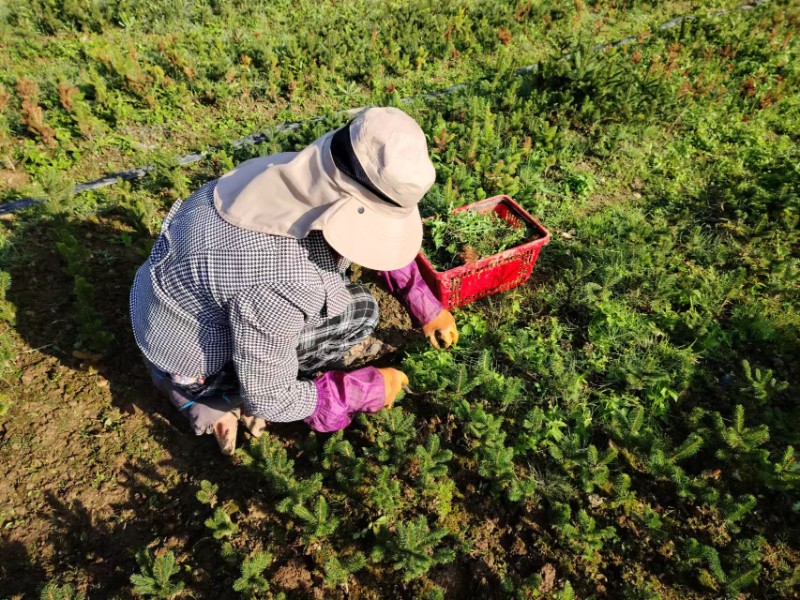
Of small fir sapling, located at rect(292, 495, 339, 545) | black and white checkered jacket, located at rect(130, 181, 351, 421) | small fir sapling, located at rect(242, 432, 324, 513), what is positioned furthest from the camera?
small fir sapling, located at rect(242, 432, 324, 513)

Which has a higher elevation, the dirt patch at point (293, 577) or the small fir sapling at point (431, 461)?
the small fir sapling at point (431, 461)

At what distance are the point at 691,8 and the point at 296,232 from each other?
32.0 ft

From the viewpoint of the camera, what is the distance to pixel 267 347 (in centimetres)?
211

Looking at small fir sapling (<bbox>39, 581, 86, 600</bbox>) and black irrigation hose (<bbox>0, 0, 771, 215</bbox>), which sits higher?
black irrigation hose (<bbox>0, 0, 771, 215</bbox>)

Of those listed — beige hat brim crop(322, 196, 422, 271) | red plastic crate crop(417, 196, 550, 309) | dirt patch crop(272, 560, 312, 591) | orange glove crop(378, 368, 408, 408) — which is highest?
beige hat brim crop(322, 196, 422, 271)

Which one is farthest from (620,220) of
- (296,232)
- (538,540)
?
(296,232)

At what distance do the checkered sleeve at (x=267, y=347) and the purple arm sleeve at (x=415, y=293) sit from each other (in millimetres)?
998

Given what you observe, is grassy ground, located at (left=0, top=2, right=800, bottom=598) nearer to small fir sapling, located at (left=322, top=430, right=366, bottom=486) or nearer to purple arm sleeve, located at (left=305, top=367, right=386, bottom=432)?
small fir sapling, located at (left=322, top=430, right=366, bottom=486)

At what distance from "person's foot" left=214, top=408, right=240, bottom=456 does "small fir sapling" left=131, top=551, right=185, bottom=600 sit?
646 mm

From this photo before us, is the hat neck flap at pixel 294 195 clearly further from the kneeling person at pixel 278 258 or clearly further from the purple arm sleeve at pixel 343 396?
the purple arm sleeve at pixel 343 396

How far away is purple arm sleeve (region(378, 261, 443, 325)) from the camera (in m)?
3.07

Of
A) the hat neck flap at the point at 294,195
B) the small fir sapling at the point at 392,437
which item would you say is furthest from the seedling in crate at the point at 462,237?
the hat neck flap at the point at 294,195

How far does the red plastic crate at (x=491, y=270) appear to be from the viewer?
10.7 ft

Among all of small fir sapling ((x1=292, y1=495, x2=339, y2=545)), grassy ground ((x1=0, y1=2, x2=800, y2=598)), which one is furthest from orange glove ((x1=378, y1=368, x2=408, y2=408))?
small fir sapling ((x1=292, y1=495, x2=339, y2=545))
